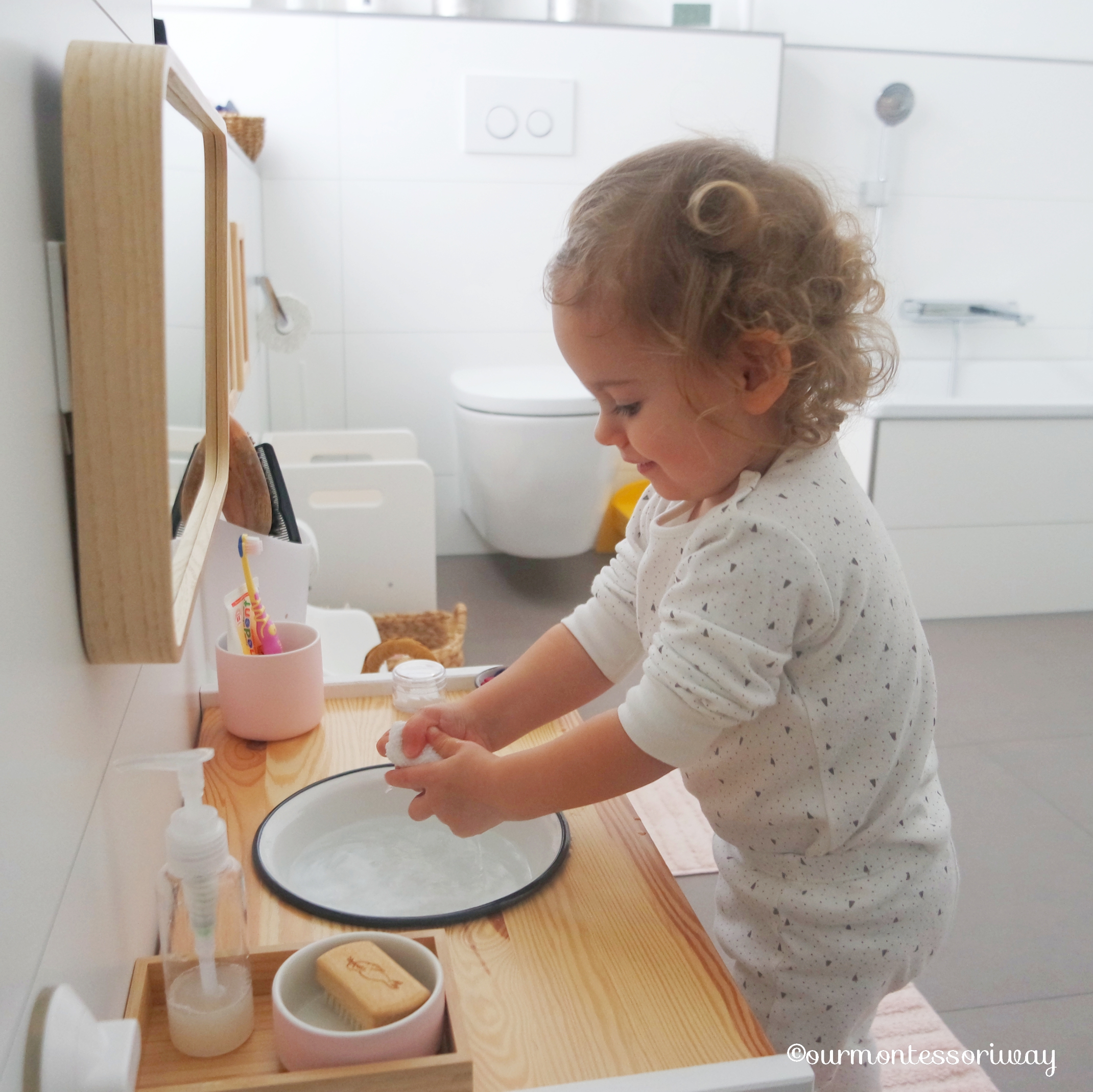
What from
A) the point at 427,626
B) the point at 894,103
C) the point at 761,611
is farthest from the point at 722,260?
the point at 894,103

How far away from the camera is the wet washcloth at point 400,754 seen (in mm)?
731

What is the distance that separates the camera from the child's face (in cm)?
67

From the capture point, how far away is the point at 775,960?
79 centimetres

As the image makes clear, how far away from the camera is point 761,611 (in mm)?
654

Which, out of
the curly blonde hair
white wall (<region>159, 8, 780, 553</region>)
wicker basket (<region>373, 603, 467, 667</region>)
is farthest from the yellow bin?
the curly blonde hair

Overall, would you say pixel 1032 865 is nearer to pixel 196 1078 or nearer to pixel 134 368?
pixel 196 1078

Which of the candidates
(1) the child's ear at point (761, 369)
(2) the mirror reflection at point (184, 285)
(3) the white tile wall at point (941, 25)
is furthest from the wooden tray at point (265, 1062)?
(3) the white tile wall at point (941, 25)

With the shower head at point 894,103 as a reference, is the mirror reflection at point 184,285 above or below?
below

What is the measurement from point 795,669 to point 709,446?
160mm

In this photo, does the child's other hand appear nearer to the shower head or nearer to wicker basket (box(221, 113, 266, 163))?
wicker basket (box(221, 113, 266, 163))

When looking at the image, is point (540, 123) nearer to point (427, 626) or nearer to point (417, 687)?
point (427, 626)

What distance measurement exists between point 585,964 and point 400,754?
19 centimetres

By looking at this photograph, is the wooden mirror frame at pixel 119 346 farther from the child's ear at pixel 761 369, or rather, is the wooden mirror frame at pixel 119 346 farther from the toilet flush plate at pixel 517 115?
the toilet flush plate at pixel 517 115

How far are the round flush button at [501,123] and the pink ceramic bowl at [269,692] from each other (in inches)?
84.8
